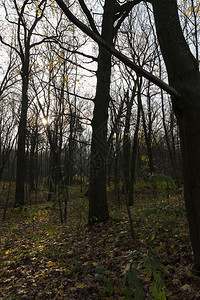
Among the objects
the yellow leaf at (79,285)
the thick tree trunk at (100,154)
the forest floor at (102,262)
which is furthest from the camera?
the thick tree trunk at (100,154)

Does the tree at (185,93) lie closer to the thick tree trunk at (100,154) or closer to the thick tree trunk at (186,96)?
the thick tree trunk at (186,96)

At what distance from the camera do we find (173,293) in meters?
2.18

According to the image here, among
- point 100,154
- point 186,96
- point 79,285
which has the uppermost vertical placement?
point 186,96

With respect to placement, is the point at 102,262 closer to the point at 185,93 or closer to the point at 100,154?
the point at 100,154

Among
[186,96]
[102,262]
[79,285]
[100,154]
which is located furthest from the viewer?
[100,154]

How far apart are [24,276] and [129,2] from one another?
8025mm

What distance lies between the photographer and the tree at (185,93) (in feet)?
6.39

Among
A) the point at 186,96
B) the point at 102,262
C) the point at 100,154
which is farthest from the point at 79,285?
the point at 100,154

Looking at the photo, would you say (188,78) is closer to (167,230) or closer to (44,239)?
(167,230)

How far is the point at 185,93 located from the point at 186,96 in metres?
0.04

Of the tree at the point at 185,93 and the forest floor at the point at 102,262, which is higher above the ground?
the tree at the point at 185,93

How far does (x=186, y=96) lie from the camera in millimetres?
1950

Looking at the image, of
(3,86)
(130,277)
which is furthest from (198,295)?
(3,86)

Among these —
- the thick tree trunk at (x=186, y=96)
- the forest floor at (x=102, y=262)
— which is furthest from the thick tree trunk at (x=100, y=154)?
the thick tree trunk at (x=186, y=96)
